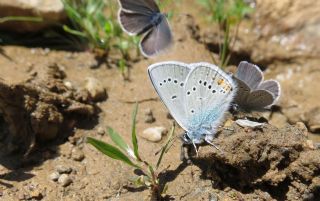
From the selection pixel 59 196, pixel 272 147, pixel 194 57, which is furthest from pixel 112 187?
pixel 194 57

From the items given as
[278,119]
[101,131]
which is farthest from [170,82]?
[278,119]

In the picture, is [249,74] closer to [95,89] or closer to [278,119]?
[278,119]

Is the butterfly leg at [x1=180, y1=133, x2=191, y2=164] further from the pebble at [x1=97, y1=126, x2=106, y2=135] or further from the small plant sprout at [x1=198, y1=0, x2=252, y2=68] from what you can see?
the small plant sprout at [x1=198, y1=0, x2=252, y2=68]

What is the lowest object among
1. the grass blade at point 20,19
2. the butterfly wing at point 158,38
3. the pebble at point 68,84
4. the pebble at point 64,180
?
the pebble at point 64,180

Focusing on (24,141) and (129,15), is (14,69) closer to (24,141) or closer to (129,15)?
(24,141)

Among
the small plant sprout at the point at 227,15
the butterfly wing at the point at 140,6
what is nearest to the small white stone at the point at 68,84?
the butterfly wing at the point at 140,6

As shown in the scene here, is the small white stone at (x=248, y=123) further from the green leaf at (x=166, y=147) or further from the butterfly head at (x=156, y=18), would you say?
the butterfly head at (x=156, y=18)
